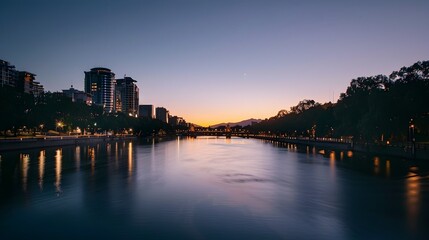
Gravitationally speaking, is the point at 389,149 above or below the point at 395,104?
below

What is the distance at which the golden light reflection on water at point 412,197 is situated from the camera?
19.9 m

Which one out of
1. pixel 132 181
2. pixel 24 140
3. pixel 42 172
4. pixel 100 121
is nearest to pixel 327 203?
pixel 132 181

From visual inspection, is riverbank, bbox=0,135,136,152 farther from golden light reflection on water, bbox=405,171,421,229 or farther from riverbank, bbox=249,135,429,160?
riverbank, bbox=249,135,429,160

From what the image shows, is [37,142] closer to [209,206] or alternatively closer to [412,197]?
[209,206]

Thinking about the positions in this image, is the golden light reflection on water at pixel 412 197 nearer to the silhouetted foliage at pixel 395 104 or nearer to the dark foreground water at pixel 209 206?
the dark foreground water at pixel 209 206

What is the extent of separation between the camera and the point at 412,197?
85.9 ft

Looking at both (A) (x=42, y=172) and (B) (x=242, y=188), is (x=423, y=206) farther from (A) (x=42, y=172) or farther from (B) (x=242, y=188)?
(A) (x=42, y=172)

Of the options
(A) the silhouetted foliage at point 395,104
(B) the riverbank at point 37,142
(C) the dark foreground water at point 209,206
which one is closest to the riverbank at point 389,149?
(A) the silhouetted foliage at point 395,104

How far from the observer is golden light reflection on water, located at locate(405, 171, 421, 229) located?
19.9 metres

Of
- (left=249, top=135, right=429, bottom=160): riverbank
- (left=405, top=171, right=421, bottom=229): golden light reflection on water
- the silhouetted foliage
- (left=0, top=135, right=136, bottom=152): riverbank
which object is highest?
the silhouetted foliage

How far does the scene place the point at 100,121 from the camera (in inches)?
5753

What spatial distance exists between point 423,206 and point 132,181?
75.9 ft

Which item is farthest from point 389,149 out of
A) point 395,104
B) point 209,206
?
point 209,206

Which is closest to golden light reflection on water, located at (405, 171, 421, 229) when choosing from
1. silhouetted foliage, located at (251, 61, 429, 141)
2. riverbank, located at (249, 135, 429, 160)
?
riverbank, located at (249, 135, 429, 160)
